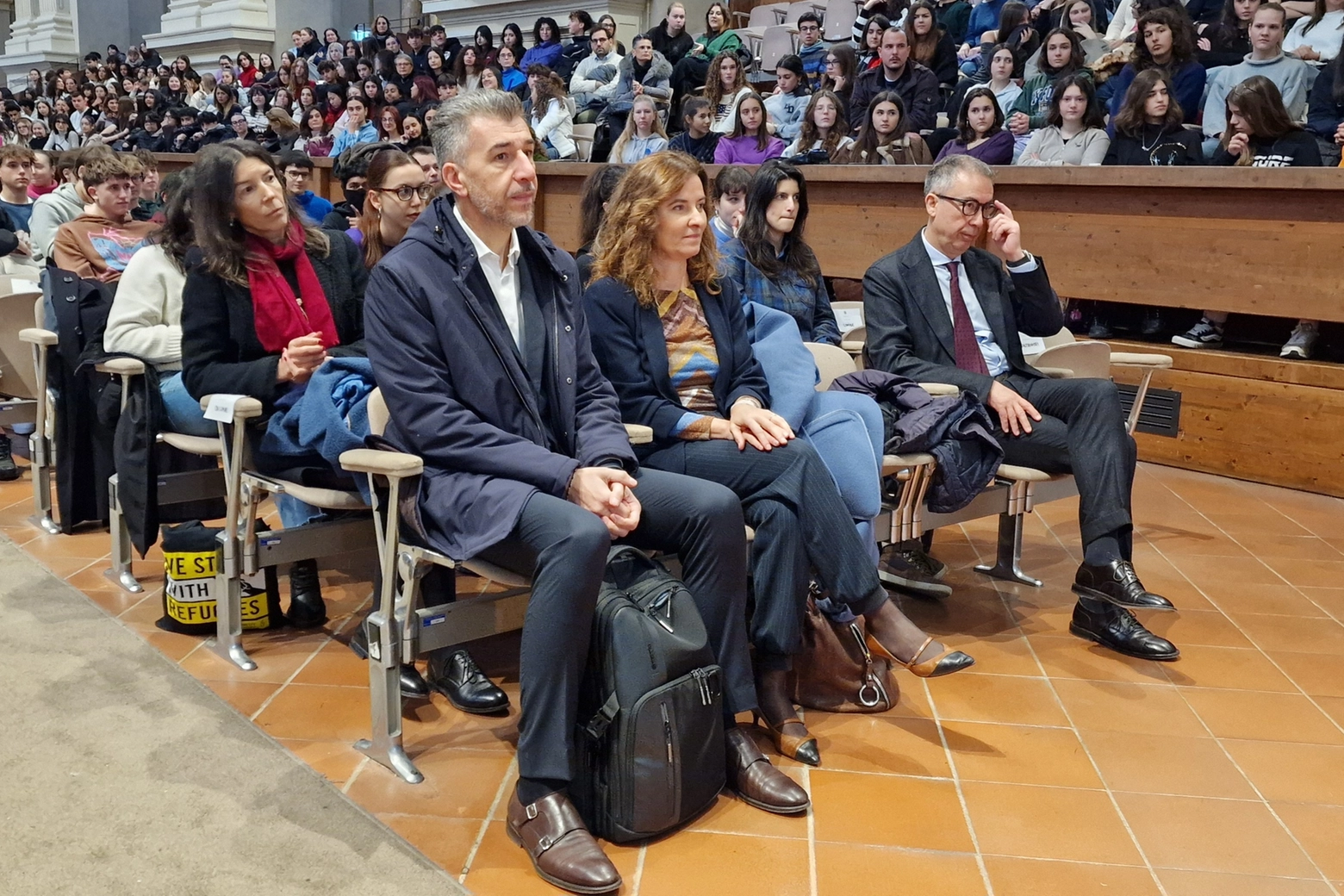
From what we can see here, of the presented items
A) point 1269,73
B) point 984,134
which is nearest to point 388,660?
point 984,134

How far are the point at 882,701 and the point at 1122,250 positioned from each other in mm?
3143

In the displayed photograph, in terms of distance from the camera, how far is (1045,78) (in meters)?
6.82

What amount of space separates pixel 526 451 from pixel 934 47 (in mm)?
6530

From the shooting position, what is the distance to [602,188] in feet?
12.1

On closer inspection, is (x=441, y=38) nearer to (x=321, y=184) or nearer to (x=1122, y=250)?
(x=321, y=184)

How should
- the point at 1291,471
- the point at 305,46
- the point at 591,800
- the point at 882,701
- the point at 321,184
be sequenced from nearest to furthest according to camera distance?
the point at 591,800 → the point at 882,701 → the point at 1291,471 → the point at 321,184 → the point at 305,46

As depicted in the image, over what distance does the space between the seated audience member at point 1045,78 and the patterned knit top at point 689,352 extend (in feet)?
14.5

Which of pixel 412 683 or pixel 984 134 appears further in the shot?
pixel 984 134

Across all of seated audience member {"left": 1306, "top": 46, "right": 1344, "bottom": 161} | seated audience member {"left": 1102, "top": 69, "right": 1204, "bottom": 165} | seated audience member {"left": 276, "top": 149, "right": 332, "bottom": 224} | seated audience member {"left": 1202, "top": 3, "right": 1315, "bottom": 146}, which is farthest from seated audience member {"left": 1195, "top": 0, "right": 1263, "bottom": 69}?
seated audience member {"left": 276, "top": 149, "right": 332, "bottom": 224}

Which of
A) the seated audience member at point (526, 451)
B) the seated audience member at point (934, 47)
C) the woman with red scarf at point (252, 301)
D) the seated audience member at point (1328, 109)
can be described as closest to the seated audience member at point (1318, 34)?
the seated audience member at point (1328, 109)

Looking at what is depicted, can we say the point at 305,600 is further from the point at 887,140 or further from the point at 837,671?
the point at 887,140

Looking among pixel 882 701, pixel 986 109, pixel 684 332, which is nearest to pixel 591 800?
pixel 882 701

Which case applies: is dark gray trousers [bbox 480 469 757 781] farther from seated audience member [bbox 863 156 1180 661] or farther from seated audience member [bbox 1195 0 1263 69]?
seated audience member [bbox 1195 0 1263 69]

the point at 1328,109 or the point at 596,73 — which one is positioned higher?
the point at 596,73
